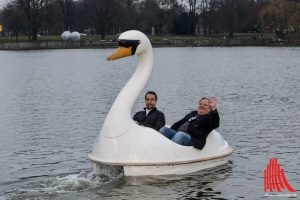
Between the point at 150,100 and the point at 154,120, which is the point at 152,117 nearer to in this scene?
the point at 154,120

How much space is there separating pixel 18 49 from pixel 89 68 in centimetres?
4556

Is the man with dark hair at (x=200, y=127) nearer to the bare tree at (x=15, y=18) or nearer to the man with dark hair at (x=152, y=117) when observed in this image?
the man with dark hair at (x=152, y=117)

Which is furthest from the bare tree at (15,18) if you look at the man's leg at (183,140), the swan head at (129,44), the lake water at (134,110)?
the man's leg at (183,140)

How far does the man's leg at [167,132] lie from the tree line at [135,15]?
3473 inches

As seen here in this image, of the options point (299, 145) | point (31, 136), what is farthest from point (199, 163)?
point (31, 136)

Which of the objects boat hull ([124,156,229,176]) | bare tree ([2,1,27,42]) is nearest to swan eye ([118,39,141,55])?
boat hull ([124,156,229,176])

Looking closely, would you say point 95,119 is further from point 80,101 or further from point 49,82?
point 49,82

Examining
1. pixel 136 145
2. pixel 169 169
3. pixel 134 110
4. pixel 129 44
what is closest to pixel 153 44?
pixel 134 110

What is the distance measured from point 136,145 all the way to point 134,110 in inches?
474

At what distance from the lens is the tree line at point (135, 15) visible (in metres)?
103

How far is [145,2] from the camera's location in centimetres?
12350

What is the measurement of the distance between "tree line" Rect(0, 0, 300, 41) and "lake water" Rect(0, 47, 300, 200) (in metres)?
62.2

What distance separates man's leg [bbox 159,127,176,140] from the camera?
40.5ft

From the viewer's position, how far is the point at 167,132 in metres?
12.4
